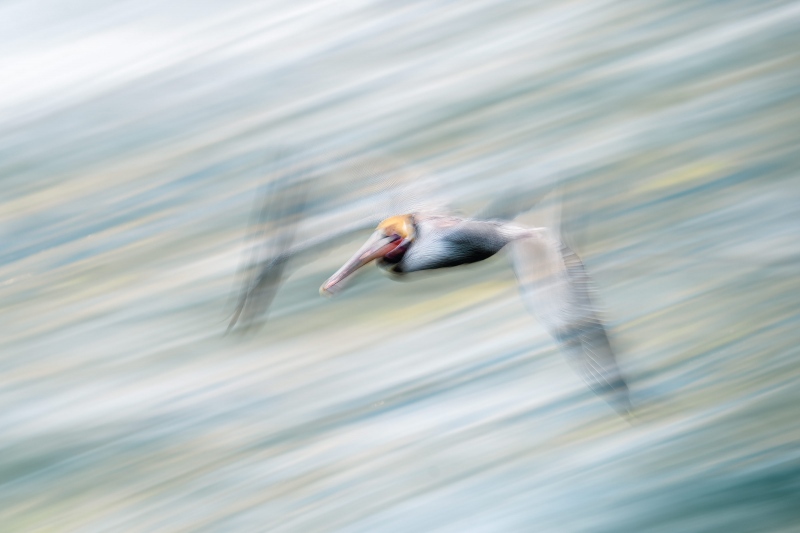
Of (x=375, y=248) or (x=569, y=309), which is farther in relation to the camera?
(x=375, y=248)

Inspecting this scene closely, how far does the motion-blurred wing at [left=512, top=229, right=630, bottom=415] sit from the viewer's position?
11.4 ft

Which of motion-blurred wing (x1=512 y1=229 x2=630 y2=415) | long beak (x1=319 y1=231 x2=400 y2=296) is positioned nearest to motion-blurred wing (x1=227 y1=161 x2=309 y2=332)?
long beak (x1=319 y1=231 x2=400 y2=296)

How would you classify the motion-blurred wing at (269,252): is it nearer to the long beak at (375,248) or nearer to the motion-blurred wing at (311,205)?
the motion-blurred wing at (311,205)

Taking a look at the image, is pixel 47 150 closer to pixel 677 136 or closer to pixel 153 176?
pixel 153 176

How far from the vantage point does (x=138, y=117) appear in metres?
9.39

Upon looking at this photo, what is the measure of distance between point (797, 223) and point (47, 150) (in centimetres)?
585

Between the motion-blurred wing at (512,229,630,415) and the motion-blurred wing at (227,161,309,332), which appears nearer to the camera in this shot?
the motion-blurred wing at (512,229,630,415)

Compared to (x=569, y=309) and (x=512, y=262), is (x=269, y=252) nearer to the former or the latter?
(x=512, y=262)

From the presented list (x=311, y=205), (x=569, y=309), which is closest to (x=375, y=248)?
(x=311, y=205)

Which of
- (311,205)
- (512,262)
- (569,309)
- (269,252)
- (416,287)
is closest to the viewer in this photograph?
(569,309)

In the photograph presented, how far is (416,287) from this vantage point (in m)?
7.11

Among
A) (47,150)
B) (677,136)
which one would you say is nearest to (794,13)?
(677,136)

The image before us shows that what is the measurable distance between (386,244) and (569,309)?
1.00 meters

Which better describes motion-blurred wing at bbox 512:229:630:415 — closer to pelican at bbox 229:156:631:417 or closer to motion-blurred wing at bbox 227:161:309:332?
pelican at bbox 229:156:631:417
